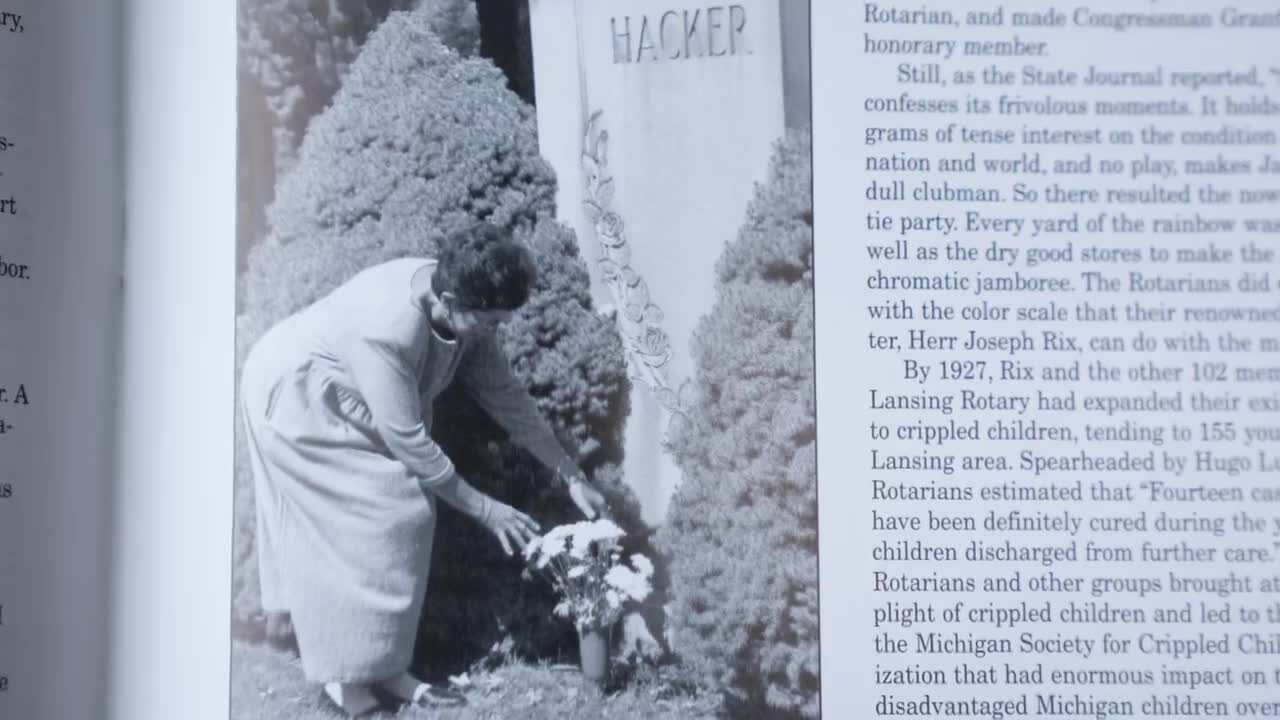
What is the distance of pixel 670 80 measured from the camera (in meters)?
0.79

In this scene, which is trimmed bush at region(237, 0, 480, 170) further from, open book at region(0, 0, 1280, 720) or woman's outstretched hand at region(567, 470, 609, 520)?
woman's outstretched hand at region(567, 470, 609, 520)

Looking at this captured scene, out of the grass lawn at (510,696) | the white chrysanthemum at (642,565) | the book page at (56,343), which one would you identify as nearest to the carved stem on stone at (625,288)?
the white chrysanthemum at (642,565)

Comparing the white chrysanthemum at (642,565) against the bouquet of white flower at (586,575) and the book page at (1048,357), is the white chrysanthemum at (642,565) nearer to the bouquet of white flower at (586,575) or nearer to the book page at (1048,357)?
the bouquet of white flower at (586,575)

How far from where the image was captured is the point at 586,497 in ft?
2.57

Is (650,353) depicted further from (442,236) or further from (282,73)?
(282,73)

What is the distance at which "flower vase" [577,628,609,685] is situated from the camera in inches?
30.4

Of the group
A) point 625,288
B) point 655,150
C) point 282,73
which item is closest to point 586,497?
point 625,288

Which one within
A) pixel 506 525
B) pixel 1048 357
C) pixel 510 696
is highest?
pixel 1048 357

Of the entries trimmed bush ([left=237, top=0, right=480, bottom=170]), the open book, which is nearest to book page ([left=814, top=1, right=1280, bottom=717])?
the open book

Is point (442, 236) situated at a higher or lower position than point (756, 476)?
higher

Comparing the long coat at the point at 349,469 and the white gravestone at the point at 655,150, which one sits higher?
the white gravestone at the point at 655,150

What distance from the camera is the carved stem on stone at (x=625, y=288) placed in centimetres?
78

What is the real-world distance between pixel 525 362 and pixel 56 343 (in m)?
0.34

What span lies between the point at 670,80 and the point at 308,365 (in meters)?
0.35
